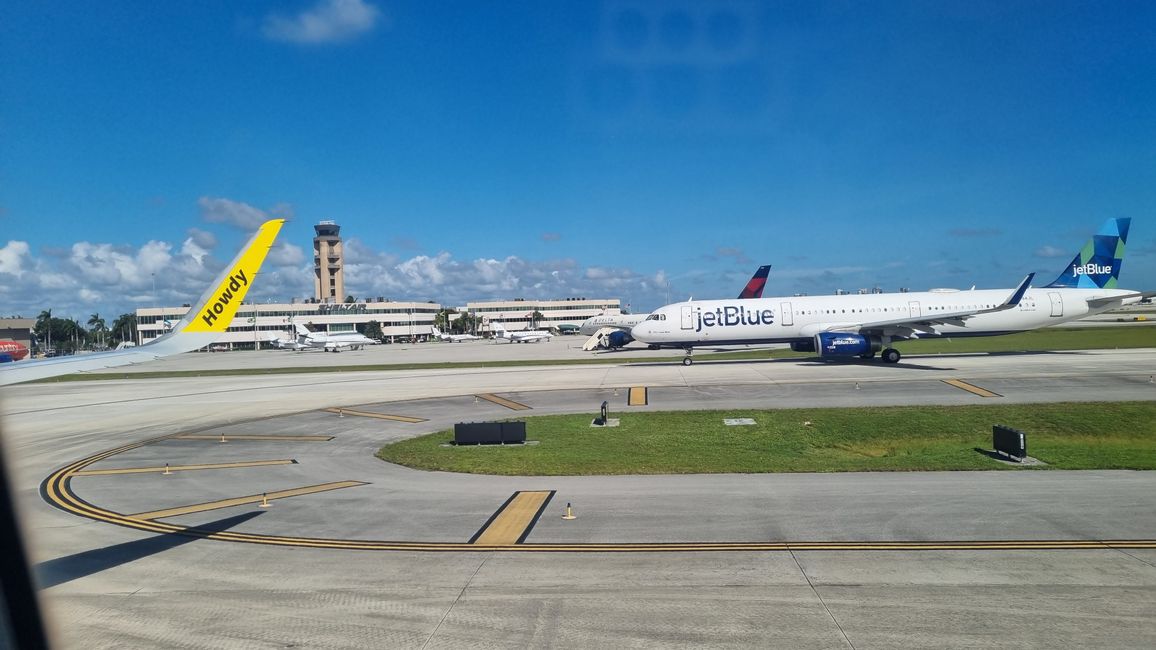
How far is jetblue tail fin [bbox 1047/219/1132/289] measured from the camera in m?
51.6

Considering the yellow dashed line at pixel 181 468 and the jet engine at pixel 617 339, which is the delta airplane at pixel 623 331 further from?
the yellow dashed line at pixel 181 468

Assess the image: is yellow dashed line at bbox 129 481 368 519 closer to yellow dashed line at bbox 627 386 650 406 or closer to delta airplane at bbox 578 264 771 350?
yellow dashed line at bbox 627 386 650 406

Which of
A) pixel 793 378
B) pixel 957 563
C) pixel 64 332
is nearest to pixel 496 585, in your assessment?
pixel 957 563

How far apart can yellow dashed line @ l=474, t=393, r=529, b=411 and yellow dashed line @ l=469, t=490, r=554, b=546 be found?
1599 centimetres

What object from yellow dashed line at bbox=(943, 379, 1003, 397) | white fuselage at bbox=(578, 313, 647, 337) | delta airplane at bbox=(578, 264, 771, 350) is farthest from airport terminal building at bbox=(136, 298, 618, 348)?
yellow dashed line at bbox=(943, 379, 1003, 397)

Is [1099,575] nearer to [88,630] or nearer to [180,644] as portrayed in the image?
[180,644]

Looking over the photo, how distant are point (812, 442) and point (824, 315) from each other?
26.8 m

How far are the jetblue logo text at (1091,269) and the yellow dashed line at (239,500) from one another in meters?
57.4

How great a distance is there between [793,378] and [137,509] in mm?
33384

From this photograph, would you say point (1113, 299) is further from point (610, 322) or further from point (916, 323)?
point (610, 322)

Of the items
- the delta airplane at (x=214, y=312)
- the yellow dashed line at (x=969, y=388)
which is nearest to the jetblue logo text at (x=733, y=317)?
the yellow dashed line at (x=969, y=388)

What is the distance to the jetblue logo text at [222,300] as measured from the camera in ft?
46.0

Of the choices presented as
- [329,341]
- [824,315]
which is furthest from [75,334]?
[824,315]

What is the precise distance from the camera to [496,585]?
34.8 feet
